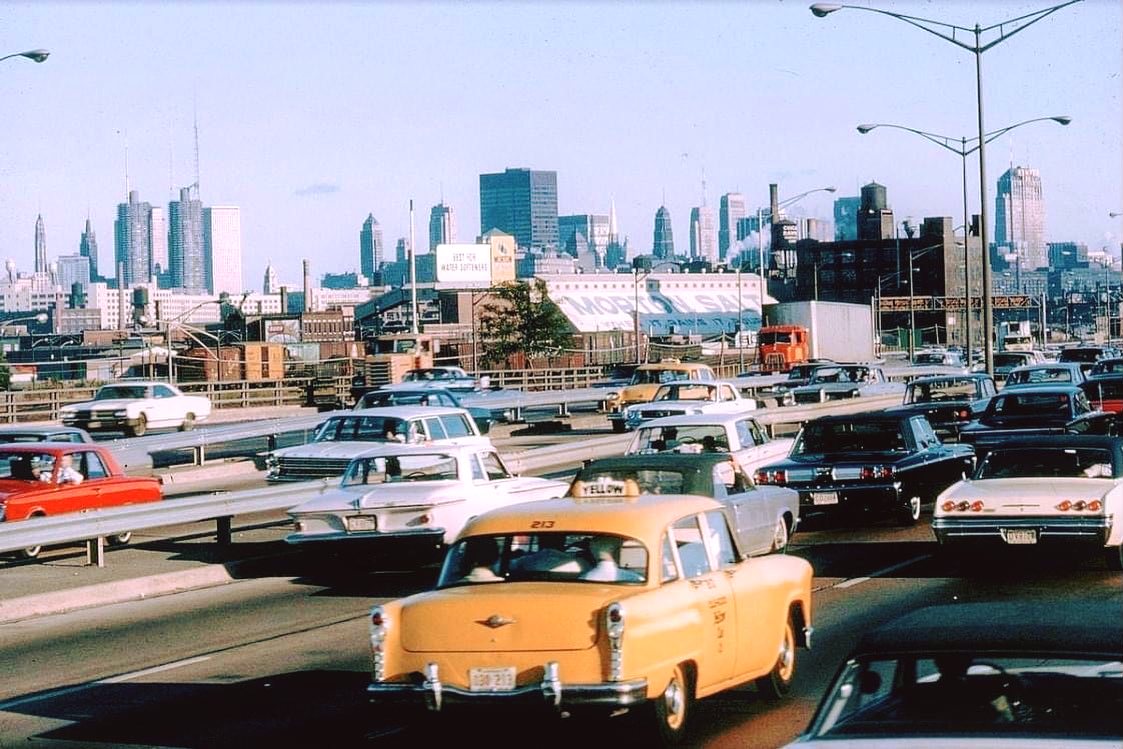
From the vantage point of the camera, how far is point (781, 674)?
10.9m

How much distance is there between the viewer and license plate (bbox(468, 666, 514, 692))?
356 inches

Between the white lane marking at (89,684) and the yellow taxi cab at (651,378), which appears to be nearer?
the white lane marking at (89,684)

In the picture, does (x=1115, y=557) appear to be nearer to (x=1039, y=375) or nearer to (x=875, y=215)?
(x=1039, y=375)

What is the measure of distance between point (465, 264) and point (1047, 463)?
14199cm

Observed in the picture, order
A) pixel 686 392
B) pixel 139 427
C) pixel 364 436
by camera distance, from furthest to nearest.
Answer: pixel 139 427, pixel 686 392, pixel 364 436

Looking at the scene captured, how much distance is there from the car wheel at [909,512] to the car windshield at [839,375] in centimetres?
2890

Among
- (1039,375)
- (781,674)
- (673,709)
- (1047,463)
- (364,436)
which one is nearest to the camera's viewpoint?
(673,709)

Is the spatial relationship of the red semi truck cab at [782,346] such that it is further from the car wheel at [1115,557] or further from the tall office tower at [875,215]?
the tall office tower at [875,215]

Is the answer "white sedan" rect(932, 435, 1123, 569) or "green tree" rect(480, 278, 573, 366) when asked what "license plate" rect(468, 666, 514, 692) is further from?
"green tree" rect(480, 278, 573, 366)

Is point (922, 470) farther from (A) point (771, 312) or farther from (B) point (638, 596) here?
(A) point (771, 312)

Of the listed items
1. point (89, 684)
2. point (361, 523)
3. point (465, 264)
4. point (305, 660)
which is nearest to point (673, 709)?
point (305, 660)

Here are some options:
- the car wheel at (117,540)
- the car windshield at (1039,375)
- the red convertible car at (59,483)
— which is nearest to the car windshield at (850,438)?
the red convertible car at (59,483)

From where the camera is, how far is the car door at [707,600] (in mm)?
9711

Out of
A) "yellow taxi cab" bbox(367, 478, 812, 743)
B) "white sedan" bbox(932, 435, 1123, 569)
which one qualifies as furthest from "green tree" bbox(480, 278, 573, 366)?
"yellow taxi cab" bbox(367, 478, 812, 743)
